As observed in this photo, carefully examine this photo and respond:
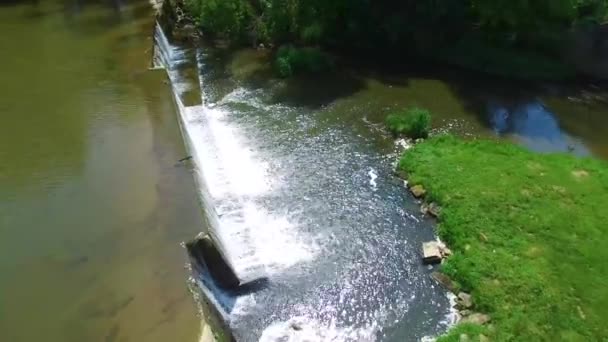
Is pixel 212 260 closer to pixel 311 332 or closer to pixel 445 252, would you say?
pixel 311 332

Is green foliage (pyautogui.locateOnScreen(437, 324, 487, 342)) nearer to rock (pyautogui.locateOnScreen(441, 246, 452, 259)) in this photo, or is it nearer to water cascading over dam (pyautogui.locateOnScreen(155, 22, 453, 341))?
water cascading over dam (pyautogui.locateOnScreen(155, 22, 453, 341))

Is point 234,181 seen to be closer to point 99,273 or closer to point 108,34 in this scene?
point 99,273

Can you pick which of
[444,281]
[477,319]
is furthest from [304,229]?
[477,319]

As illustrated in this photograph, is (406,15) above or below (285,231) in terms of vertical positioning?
above

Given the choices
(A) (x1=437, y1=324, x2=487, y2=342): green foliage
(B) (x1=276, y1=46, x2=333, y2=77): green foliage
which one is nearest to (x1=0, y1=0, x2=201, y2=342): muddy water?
(B) (x1=276, y1=46, x2=333, y2=77): green foliage

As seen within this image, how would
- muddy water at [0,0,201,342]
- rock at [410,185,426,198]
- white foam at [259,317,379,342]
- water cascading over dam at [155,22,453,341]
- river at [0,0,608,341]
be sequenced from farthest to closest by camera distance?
rock at [410,185,426,198] < river at [0,0,608,341] < water cascading over dam at [155,22,453,341] < muddy water at [0,0,201,342] < white foam at [259,317,379,342]

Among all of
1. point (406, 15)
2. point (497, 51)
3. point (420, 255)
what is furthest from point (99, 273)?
point (497, 51)

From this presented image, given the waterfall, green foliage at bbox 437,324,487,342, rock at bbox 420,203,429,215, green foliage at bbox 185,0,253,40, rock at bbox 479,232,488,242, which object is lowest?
rock at bbox 420,203,429,215
